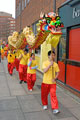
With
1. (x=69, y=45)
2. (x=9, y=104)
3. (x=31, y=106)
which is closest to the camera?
(x=31, y=106)

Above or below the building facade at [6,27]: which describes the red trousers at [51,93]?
below

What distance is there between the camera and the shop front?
692 centimetres

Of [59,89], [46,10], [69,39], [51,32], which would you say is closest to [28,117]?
[51,32]

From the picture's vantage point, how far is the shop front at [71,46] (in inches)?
272

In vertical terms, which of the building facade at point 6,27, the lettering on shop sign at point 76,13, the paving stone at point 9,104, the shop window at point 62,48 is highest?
the building facade at point 6,27

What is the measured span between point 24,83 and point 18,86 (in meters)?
0.68

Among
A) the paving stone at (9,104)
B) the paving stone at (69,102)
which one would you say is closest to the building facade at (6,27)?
the paving stone at (9,104)

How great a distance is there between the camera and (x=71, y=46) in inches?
300

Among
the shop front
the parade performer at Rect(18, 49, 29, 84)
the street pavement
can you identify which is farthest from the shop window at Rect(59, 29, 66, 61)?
the parade performer at Rect(18, 49, 29, 84)

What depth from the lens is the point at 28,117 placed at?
16.3 feet

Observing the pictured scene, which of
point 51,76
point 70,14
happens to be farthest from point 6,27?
point 51,76

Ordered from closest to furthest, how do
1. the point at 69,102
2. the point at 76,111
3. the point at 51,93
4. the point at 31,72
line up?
1. the point at 51,93
2. the point at 76,111
3. the point at 69,102
4. the point at 31,72

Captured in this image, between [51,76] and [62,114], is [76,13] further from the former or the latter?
[62,114]

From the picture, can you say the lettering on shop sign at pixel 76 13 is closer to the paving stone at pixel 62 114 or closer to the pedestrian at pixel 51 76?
the pedestrian at pixel 51 76
